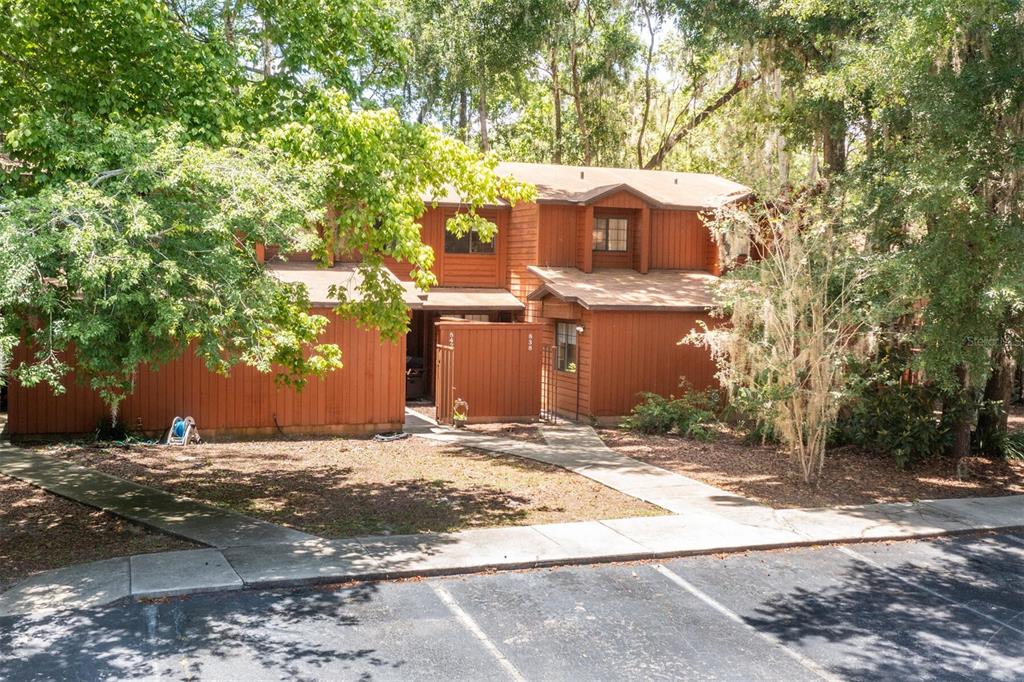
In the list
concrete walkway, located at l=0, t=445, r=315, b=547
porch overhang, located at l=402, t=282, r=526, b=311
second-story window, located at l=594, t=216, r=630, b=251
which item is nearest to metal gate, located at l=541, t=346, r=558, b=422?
porch overhang, located at l=402, t=282, r=526, b=311

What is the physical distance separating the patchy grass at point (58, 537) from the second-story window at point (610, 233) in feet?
51.0

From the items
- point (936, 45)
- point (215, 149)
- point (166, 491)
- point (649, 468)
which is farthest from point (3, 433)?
point (936, 45)

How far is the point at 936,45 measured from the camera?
500 inches

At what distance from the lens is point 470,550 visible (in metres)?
9.86

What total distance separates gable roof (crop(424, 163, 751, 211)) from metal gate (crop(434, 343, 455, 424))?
4263mm

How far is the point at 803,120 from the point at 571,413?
851 centimetres

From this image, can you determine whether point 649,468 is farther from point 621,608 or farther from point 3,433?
point 3,433

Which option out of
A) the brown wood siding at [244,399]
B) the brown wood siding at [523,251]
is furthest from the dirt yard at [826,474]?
the brown wood siding at [523,251]

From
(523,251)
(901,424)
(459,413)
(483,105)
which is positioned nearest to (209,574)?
(459,413)

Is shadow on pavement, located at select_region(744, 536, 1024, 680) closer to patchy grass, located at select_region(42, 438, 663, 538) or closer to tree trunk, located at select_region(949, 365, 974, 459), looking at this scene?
patchy grass, located at select_region(42, 438, 663, 538)

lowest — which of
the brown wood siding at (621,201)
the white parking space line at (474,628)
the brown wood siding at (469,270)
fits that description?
the white parking space line at (474,628)

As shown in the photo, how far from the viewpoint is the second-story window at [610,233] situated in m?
24.0

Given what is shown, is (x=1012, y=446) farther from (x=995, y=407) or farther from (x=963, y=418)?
(x=963, y=418)

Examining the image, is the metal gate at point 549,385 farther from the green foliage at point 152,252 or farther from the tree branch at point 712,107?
the green foliage at point 152,252
